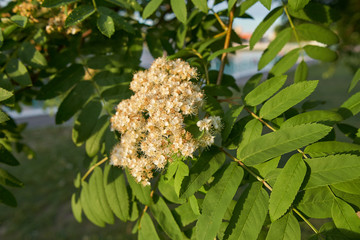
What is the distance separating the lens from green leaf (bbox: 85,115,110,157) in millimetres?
1627

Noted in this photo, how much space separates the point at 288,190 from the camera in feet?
3.18

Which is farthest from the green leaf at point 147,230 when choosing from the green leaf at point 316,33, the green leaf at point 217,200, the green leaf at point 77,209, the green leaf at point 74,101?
the green leaf at point 316,33

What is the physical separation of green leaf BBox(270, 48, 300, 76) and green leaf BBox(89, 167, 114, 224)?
114 cm

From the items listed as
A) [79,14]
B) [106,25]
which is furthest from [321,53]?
[79,14]

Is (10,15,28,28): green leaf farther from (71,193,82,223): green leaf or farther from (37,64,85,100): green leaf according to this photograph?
(71,193,82,223): green leaf

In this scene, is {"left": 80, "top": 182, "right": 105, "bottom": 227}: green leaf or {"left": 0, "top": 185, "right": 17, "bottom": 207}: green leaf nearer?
{"left": 0, "top": 185, "right": 17, "bottom": 207}: green leaf

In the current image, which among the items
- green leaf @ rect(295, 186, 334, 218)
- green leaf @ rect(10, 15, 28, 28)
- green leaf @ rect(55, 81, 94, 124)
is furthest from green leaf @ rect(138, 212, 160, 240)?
green leaf @ rect(10, 15, 28, 28)

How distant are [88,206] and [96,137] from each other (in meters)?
0.40

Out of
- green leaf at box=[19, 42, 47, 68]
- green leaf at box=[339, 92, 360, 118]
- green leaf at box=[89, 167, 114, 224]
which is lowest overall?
green leaf at box=[89, 167, 114, 224]

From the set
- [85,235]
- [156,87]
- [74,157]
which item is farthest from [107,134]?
[74,157]

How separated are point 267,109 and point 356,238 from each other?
22.1 inches

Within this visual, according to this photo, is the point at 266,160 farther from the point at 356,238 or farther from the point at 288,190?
the point at 356,238

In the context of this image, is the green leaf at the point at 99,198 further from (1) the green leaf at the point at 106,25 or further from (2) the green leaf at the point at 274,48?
(2) the green leaf at the point at 274,48

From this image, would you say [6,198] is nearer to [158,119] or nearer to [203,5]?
[158,119]
